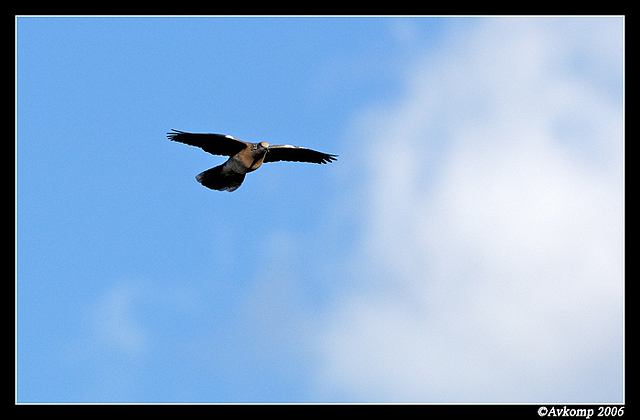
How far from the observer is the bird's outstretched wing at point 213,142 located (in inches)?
1147

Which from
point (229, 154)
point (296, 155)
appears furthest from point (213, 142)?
point (296, 155)

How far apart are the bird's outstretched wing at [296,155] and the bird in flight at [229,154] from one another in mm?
38

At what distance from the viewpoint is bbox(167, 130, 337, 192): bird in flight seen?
29.2 metres

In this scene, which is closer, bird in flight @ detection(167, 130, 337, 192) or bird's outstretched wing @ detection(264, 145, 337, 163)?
bird in flight @ detection(167, 130, 337, 192)

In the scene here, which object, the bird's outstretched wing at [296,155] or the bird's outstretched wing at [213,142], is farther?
the bird's outstretched wing at [296,155]

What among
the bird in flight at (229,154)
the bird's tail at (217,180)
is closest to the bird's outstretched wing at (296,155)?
the bird in flight at (229,154)

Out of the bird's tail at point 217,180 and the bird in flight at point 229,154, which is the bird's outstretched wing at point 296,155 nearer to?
the bird in flight at point 229,154

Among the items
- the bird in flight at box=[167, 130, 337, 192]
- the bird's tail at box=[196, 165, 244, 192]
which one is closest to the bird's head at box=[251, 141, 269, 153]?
the bird in flight at box=[167, 130, 337, 192]

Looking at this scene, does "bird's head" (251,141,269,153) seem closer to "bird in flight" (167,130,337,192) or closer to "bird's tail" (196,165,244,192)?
"bird in flight" (167,130,337,192)

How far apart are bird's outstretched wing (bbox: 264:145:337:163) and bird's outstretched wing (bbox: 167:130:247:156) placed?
1.59 metres
